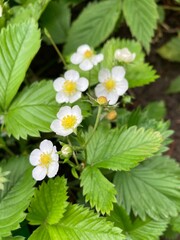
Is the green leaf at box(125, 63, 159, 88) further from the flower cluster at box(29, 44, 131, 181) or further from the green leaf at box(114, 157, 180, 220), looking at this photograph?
the green leaf at box(114, 157, 180, 220)

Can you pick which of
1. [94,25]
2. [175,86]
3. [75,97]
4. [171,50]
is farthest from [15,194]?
[171,50]

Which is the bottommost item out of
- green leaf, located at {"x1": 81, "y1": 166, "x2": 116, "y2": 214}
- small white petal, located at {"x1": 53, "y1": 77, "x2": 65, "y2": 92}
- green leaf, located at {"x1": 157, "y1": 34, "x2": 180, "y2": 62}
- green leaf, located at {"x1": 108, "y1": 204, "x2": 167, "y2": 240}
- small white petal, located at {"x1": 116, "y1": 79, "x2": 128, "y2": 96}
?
green leaf, located at {"x1": 157, "y1": 34, "x2": 180, "y2": 62}

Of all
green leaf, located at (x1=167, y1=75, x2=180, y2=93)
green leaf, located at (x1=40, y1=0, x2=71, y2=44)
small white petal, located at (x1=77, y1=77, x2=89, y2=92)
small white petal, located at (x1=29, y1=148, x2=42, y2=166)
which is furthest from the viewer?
green leaf, located at (x1=167, y1=75, x2=180, y2=93)

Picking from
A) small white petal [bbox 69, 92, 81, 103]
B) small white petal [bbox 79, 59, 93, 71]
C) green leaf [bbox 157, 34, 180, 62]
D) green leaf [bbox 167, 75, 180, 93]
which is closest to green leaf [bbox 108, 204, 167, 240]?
small white petal [bbox 69, 92, 81, 103]

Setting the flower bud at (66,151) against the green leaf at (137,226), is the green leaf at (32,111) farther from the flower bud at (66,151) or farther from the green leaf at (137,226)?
the green leaf at (137,226)

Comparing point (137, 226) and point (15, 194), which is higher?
point (15, 194)

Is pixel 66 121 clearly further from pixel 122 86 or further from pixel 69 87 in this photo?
pixel 122 86

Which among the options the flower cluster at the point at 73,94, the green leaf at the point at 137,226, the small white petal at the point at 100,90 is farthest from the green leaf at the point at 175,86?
the green leaf at the point at 137,226
